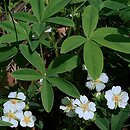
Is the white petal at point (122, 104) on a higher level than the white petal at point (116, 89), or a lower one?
lower

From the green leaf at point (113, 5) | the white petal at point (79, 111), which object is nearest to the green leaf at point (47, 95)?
the white petal at point (79, 111)

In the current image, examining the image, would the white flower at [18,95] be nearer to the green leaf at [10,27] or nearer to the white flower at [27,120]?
the white flower at [27,120]

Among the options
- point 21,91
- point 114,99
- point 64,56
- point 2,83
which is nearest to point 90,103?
point 114,99

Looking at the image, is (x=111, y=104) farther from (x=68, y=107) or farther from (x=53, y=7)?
(x=53, y=7)

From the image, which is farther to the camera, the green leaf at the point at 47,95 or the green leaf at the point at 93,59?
the green leaf at the point at 47,95

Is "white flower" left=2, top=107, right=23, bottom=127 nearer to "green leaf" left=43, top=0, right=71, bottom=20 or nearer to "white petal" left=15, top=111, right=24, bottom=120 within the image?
"white petal" left=15, top=111, right=24, bottom=120

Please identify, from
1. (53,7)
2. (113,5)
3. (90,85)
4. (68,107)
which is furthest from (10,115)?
(113,5)

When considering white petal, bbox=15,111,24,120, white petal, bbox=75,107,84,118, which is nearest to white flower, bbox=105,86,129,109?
white petal, bbox=75,107,84,118

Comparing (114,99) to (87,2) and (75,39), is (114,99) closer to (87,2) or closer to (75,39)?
(75,39)
